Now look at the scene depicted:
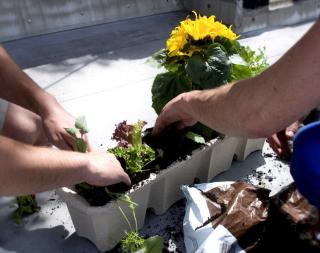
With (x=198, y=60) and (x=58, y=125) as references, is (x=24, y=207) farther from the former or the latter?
(x=198, y=60)

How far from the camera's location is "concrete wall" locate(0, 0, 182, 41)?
3.86 metres

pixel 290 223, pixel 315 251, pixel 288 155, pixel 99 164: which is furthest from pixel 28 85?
pixel 288 155

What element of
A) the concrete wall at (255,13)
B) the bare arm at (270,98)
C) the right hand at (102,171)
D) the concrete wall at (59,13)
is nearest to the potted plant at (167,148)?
the right hand at (102,171)

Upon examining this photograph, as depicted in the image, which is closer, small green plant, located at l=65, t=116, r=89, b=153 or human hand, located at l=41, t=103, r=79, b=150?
small green plant, located at l=65, t=116, r=89, b=153

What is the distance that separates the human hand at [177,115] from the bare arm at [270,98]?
0.06m

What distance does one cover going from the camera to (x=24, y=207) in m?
1.92

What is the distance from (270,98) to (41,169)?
28.2 inches

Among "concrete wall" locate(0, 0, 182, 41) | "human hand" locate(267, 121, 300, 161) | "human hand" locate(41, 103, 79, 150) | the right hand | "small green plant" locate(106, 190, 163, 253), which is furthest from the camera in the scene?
"concrete wall" locate(0, 0, 182, 41)

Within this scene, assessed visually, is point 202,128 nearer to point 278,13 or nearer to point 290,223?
point 290,223

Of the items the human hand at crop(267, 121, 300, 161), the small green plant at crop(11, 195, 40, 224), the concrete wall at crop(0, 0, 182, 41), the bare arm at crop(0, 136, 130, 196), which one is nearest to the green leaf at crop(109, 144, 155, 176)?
the bare arm at crop(0, 136, 130, 196)

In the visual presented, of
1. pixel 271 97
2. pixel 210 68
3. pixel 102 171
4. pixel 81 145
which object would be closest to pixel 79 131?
pixel 81 145

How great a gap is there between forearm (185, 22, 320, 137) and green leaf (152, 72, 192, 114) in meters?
0.49

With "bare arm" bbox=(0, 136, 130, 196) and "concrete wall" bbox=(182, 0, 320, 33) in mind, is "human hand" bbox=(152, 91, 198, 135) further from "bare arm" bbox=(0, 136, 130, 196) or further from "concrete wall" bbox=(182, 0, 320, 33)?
"concrete wall" bbox=(182, 0, 320, 33)

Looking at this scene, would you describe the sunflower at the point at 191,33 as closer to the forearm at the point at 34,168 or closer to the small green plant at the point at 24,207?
the forearm at the point at 34,168
